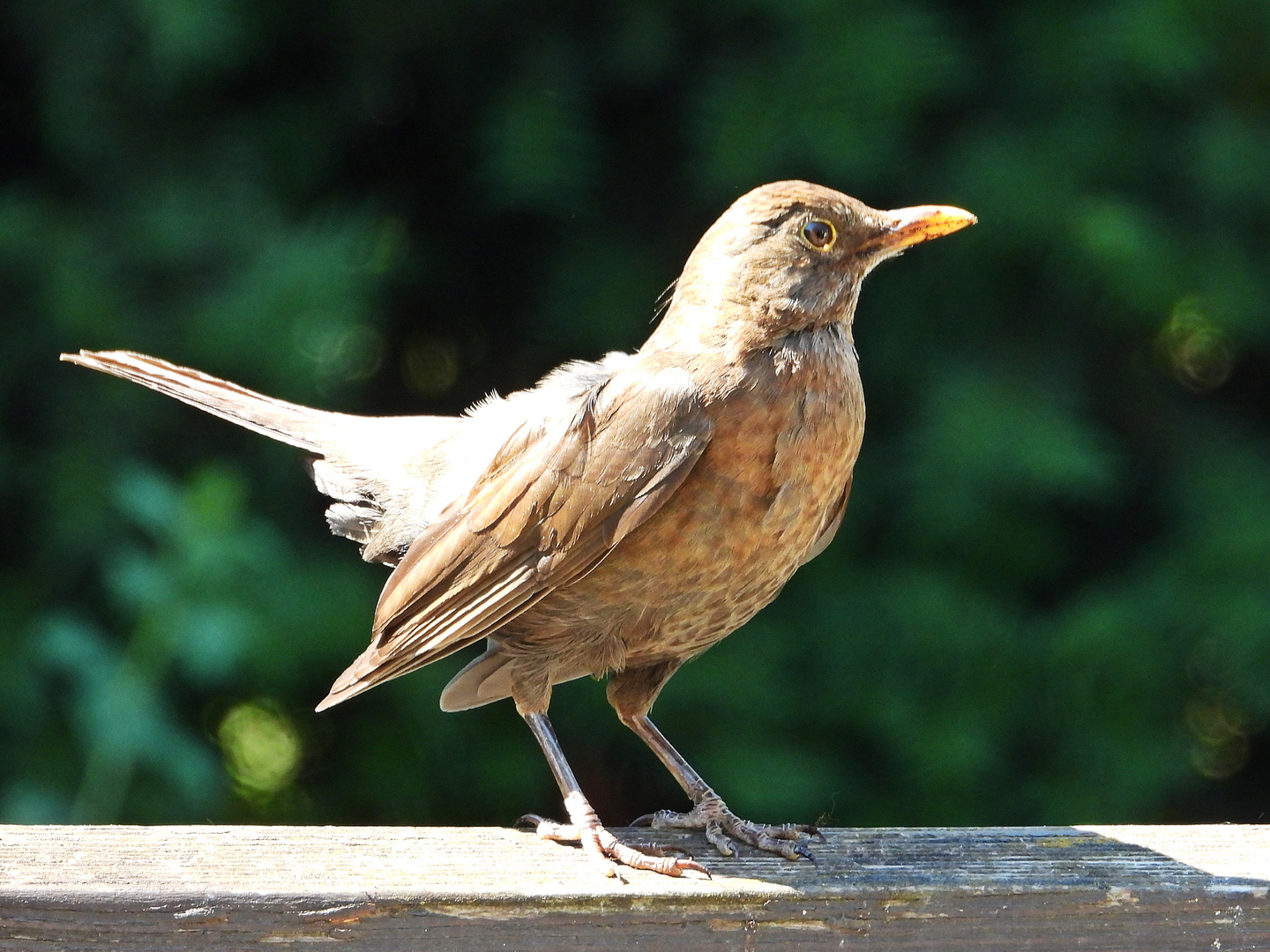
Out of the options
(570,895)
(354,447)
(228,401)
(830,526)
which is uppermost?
(228,401)

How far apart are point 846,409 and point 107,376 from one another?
1.97 metres

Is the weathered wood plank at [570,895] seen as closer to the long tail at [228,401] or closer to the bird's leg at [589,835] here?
the bird's leg at [589,835]

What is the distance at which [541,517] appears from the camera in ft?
7.38

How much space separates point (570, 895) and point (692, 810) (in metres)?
0.68

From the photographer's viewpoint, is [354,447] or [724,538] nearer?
[724,538]

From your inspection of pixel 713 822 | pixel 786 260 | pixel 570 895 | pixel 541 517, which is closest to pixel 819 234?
pixel 786 260

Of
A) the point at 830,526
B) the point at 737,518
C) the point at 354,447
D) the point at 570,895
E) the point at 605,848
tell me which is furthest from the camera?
the point at 354,447

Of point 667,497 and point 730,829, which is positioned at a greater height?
point 667,497

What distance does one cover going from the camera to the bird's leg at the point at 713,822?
2154mm

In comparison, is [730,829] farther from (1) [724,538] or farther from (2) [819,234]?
(2) [819,234]

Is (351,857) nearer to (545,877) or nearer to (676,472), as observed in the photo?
(545,877)

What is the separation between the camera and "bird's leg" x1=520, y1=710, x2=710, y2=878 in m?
1.98

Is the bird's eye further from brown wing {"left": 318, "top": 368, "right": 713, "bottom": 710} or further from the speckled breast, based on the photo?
brown wing {"left": 318, "top": 368, "right": 713, "bottom": 710}

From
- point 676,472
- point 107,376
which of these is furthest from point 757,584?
point 107,376
